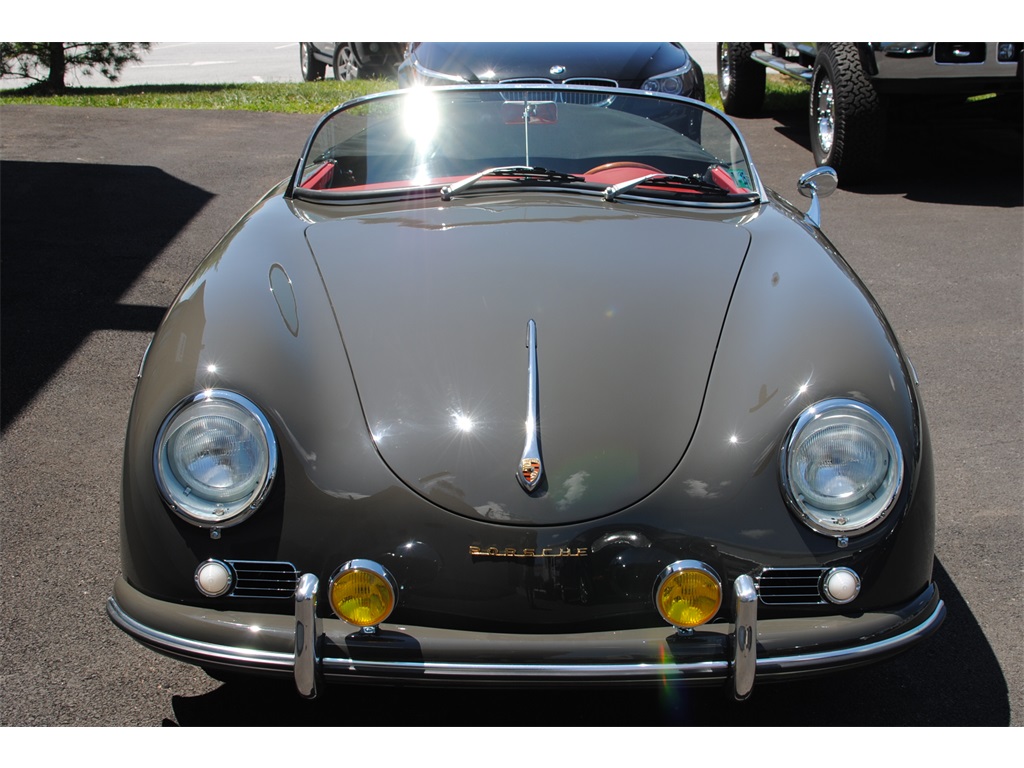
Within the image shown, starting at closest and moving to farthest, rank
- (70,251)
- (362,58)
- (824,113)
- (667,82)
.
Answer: (70,251)
(667,82)
(824,113)
(362,58)

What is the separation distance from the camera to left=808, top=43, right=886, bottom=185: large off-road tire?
753 centimetres

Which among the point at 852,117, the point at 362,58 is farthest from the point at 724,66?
the point at 362,58

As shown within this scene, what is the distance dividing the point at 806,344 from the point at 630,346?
0.41 metres

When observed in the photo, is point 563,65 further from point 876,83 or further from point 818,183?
point 818,183

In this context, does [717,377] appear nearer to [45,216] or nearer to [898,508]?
[898,508]

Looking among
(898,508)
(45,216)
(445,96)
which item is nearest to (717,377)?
(898,508)

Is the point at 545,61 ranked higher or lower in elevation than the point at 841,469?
higher

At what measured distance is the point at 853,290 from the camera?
2.72 m

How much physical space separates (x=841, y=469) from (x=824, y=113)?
6.79 metres

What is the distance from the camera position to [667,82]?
7.51m

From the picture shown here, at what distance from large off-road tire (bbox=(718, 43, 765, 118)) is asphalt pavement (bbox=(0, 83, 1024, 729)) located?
101cm

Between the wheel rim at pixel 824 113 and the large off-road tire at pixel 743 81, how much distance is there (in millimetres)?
2040

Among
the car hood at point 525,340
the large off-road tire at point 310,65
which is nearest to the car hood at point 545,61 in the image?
the car hood at point 525,340

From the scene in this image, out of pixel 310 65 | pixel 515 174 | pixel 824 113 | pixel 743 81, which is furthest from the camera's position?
pixel 310 65
